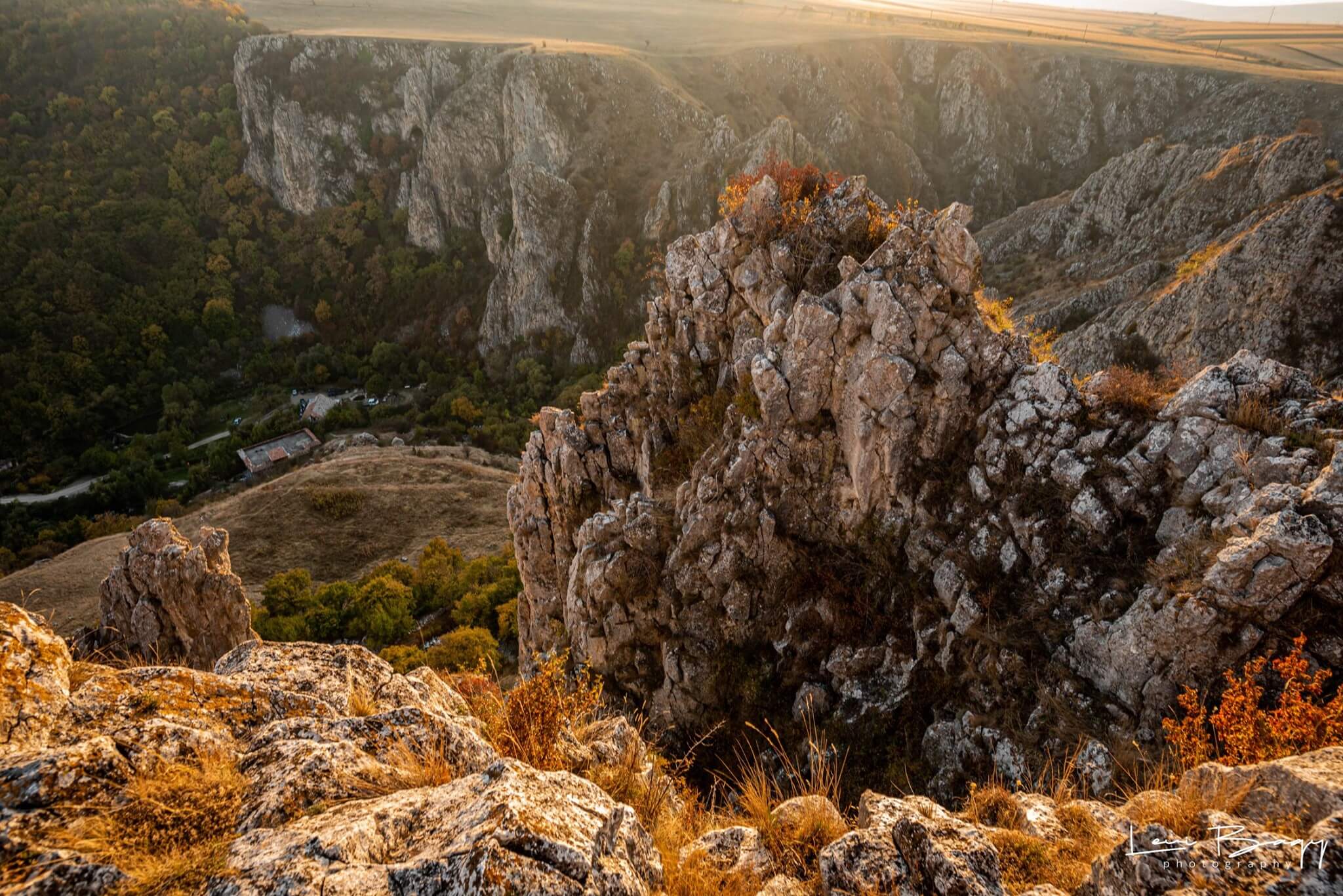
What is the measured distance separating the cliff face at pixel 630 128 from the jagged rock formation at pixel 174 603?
2686 inches

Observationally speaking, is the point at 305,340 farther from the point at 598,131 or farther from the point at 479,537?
the point at 479,537

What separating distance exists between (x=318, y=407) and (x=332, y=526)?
42765 millimetres

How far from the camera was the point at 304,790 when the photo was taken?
14.9 feet

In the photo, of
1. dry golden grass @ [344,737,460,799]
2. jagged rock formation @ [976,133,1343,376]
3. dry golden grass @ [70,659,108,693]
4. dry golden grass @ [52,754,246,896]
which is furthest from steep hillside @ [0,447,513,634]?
jagged rock formation @ [976,133,1343,376]

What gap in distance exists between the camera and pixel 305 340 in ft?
332

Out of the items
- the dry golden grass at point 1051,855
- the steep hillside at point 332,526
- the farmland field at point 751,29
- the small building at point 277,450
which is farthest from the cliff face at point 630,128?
the dry golden grass at point 1051,855

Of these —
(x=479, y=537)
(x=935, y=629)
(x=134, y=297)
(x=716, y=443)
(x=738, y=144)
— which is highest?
(x=738, y=144)

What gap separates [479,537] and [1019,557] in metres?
47.3

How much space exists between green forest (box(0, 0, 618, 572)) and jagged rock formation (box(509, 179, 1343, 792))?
58.5 meters

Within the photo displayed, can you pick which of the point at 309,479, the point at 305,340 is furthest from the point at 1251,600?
the point at 305,340

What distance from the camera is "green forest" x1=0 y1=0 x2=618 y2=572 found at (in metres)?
80.9

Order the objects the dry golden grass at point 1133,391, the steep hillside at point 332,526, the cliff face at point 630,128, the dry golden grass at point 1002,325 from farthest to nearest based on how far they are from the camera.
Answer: the cliff face at point 630,128 < the steep hillside at point 332,526 < the dry golden grass at point 1002,325 < the dry golden grass at point 1133,391

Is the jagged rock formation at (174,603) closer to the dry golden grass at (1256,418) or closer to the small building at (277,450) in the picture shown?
the dry golden grass at (1256,418)

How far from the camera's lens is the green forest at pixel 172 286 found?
80.9 metres
